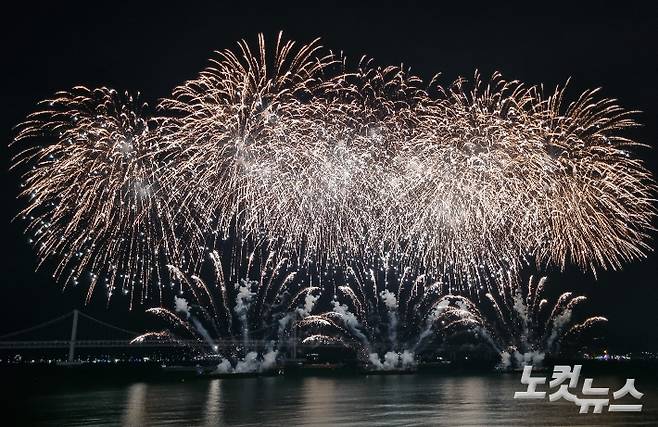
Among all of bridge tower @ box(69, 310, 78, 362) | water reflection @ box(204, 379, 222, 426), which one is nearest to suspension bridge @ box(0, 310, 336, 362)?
bridge tower @ box(69, 310, 78, 362)

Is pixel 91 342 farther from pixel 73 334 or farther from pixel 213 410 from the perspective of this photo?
pixel 213 410

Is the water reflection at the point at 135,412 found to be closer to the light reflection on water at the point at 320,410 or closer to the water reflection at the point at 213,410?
the light reflection on water at the point at 320,410

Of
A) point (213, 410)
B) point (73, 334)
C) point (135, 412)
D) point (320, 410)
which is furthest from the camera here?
point (73, 334)

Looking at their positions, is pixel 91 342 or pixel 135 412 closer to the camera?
pixel 135 412

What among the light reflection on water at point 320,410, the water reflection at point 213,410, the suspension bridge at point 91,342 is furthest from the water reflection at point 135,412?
the suspension bridge at point 91,342

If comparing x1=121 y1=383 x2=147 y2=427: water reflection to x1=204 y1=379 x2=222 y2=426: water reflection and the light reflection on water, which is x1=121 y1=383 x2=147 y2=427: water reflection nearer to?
the light reflection on water

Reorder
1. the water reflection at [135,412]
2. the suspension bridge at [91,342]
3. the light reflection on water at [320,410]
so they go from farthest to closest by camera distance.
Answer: the suspension bridge at [91,342], the water reflection at [135,412], the light reflection on water at [320,410]

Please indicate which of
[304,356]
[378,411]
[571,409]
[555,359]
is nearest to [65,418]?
[378,411]

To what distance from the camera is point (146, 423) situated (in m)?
37.8

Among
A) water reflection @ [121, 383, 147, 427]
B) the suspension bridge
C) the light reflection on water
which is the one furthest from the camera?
the suspension bridge

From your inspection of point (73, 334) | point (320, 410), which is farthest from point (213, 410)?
point (73, 334)

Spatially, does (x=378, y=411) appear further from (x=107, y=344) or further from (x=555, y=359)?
(x=555, y=359)

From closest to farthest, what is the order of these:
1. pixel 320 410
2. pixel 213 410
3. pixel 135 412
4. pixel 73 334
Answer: pixel 320 410 → pixel 135 412 → pixel 213 410 → pixel 73 334

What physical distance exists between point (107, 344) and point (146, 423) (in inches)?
4526
